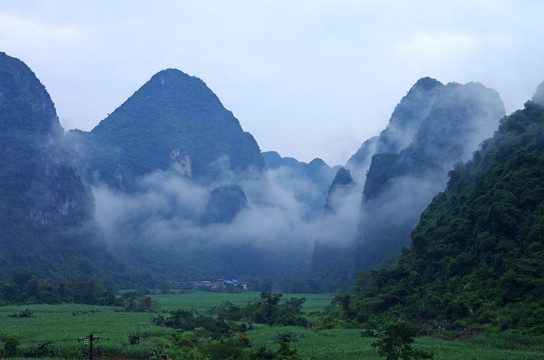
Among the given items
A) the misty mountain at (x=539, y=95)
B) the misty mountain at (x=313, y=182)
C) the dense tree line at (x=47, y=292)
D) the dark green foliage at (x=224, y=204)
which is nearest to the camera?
the misty mountain at (x=539, y=95)

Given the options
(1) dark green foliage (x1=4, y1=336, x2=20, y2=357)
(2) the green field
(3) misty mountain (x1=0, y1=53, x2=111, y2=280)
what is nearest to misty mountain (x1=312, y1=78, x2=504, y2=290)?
(2) the green field

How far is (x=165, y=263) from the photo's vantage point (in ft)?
342

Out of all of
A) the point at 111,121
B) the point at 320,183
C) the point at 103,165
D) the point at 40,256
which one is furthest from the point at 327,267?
the point at 320,183

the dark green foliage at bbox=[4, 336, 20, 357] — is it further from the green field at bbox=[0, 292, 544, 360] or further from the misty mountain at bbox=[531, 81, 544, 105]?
the misty mountain at bbox=[531, 81, 544, 105]

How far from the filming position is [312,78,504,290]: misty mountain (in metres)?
71.6

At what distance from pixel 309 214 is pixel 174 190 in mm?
49093

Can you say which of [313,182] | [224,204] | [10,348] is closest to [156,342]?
[10,348]

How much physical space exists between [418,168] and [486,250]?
41018 millimetres

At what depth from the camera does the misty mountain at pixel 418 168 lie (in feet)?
235

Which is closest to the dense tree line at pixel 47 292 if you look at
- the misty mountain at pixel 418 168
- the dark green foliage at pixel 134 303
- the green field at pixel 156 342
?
the dark green foliage at pixel 134 303

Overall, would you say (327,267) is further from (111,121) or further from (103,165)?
(111,121)

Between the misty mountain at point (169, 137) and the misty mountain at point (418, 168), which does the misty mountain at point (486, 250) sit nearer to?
the misty mountain at point (418, 168)

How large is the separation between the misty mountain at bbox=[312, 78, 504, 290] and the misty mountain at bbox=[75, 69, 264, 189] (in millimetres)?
64163

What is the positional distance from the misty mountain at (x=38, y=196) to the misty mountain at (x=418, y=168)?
42.9 meters
